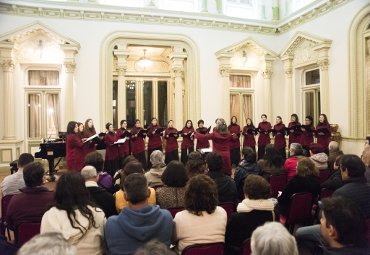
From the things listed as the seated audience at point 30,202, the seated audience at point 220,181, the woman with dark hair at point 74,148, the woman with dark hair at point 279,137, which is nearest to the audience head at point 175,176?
the seated audience at point 220,181

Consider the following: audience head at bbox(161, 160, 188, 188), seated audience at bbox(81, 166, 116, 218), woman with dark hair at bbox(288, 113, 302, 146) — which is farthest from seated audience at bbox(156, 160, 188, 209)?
woman with dark hair at bbox(288, 113, 302, 146)

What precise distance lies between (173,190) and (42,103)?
7.80 meters

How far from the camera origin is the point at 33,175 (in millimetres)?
2797

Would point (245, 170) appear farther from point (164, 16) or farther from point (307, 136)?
point (164, 16)

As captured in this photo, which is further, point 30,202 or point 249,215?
point 30,202

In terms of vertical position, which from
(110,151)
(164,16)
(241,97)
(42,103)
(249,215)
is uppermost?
(164,16)

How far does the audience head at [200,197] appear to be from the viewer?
2297mm

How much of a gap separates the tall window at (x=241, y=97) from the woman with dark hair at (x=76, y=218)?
941 centimetres

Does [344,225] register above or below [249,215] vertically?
above

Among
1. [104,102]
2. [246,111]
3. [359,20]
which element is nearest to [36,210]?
[104,102]

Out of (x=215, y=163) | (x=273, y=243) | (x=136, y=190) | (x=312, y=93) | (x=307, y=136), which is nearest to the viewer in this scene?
(x=273, y=243)

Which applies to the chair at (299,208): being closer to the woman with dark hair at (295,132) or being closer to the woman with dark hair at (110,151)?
the woman with dark hair at (110,151)

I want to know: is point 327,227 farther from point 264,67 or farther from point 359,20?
point 264,67

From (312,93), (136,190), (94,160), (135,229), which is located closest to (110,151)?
(94,160)
